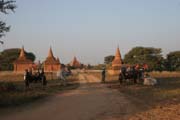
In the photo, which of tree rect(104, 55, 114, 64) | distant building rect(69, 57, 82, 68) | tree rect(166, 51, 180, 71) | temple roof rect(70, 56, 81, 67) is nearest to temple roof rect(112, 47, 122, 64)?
tree rect(166, 51, 180, 71)

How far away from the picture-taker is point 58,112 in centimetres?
1424

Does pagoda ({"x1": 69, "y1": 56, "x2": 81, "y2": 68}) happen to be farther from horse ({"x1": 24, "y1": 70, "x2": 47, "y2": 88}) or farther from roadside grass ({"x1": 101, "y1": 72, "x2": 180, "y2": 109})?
roadside grass ({"x1": 101, "y1": 72, "x2": 180, "y2": 109})

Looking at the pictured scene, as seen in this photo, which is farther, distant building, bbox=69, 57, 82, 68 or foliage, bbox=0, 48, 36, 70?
distant building, bbox=69, 57, 82, 68

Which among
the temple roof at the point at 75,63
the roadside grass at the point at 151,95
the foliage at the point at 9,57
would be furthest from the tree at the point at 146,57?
the roadside grass at the point at 151,95

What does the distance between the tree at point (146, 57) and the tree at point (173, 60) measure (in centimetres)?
462

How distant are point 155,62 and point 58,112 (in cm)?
8775

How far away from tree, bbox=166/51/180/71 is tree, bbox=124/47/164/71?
462cm

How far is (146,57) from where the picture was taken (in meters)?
104

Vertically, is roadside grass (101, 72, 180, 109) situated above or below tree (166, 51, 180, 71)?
below

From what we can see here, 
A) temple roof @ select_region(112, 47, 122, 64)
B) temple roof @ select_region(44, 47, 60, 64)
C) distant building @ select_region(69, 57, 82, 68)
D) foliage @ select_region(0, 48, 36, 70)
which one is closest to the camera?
temple roof @ select_region(112, 47, 122, 64)

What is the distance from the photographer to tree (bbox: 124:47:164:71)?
100250mm

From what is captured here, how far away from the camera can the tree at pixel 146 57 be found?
100 metres

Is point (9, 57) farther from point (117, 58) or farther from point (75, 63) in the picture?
point (117, 58)

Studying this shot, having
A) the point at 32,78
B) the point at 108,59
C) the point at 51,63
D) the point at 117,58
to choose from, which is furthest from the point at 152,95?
the point at 108,59
